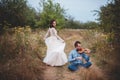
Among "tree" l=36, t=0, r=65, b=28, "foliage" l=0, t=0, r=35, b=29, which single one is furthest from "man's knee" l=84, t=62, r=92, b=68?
"tree" l=36, t=0, r=65, b=28

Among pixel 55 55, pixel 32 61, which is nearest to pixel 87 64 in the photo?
pixel 55 55

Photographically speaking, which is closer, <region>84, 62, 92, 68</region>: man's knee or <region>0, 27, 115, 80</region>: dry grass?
<region>0, 27, 115, 80</region>: dry grass

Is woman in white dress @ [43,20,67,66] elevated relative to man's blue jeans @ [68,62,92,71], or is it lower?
elevated

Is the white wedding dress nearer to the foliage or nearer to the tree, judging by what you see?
the foliage

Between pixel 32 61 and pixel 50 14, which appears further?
pixel 50 14

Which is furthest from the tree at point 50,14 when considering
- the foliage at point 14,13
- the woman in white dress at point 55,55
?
the woman in white dress at point 55,55

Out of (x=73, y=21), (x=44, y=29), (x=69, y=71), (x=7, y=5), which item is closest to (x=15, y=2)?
(x=7, y=5)

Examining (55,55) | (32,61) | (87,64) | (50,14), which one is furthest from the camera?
(50,14)

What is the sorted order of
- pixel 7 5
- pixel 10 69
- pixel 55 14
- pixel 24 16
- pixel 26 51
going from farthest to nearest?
pixel 55 14, pixel 24 16, pixel 7 5, pixel 26 51, pixel 10 69

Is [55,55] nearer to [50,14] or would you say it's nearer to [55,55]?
[55,55]

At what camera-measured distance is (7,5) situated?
15.0 m

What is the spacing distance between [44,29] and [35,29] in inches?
18.4

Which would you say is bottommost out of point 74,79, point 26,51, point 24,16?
point 74,79

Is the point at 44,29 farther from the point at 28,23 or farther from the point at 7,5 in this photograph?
the point at 7,5
